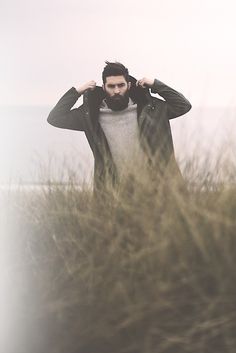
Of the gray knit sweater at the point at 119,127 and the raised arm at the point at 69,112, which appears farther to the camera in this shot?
the raised arm at the point at 69,112

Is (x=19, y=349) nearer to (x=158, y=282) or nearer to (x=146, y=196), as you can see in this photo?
(x=158, y=282)

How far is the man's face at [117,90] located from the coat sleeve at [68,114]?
0.14 metres

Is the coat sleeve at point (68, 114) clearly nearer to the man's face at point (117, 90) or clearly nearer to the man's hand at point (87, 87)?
the man's hand at point (87, 87)

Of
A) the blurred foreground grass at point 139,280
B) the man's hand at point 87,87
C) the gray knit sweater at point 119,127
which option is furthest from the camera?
the man's hand at point 87,87

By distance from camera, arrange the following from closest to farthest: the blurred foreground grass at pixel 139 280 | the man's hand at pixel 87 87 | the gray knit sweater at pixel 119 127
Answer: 1. the blurred foreground grass at pixel 139 280
2. the gray knit sweater at pixel 119 127
3. the man's hand at pixel 87 87

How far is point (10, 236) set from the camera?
185 cm

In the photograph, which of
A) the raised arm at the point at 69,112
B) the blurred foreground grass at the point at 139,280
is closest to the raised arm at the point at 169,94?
the raised arm at the point at 69,112

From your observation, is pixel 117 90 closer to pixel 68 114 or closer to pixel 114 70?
pixel 114 70

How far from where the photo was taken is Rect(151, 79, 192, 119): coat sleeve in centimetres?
251

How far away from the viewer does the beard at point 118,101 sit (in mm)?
2500

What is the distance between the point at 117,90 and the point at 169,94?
23 centimetres

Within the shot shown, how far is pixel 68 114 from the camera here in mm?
2625

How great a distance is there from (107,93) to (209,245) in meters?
1.31

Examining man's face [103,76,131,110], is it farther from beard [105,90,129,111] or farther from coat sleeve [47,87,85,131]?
coat sleeve [47,87,85,131]
